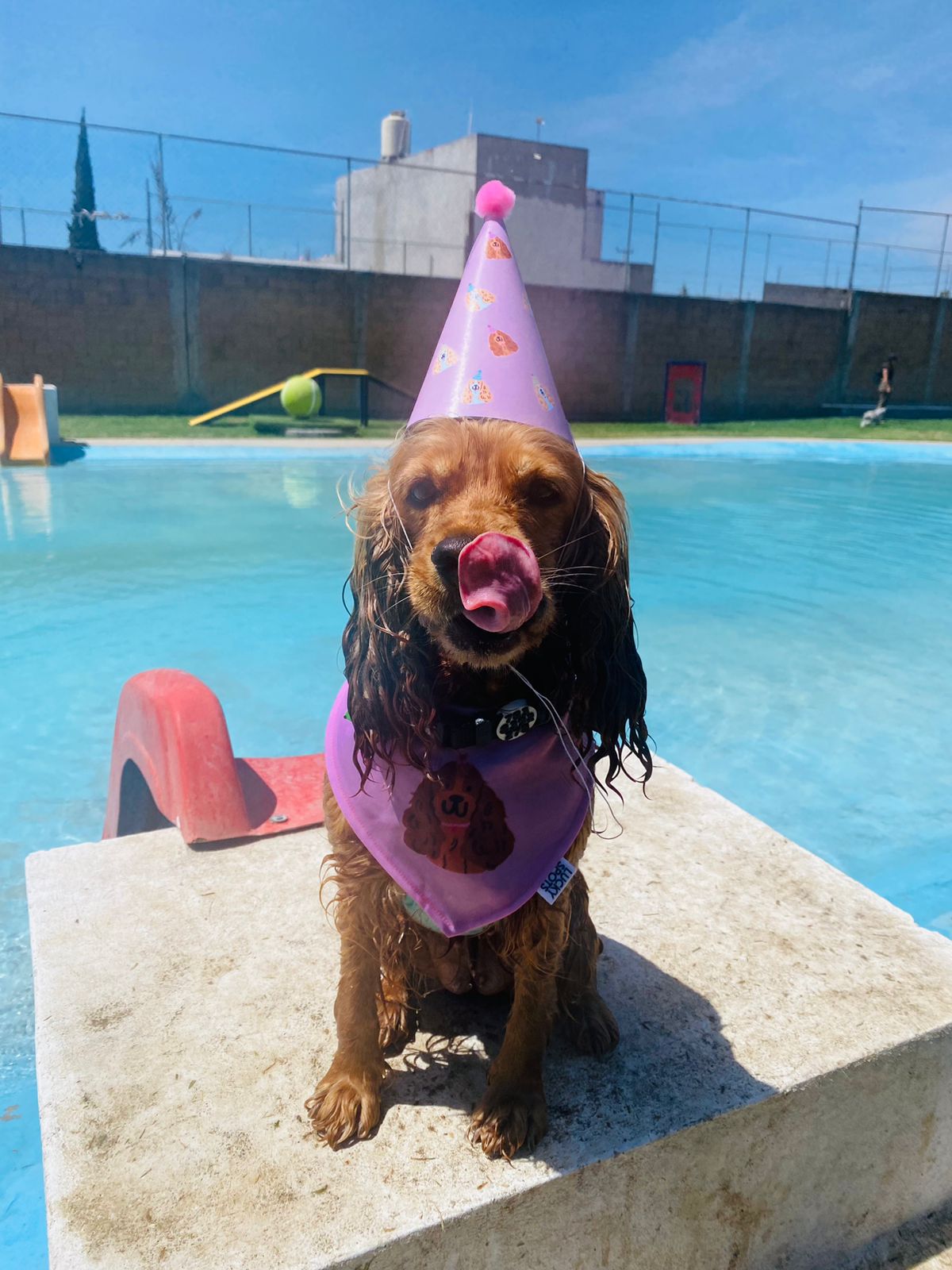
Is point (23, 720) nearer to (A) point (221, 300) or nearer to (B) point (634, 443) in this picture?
(B) point (634, 443)

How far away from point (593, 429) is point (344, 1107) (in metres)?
24.9

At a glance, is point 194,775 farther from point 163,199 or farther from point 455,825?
point 163,199

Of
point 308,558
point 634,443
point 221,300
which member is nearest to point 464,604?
point 308,558

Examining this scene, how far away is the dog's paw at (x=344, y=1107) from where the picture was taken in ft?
6.78

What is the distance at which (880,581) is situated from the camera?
37.1 feet

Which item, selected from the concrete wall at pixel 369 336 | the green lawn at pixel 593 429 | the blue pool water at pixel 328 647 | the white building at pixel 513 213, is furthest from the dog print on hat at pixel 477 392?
the white building at pixel 513 213

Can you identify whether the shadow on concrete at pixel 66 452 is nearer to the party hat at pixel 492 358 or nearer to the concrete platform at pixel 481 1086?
the concrete platform at pixel 481 1086

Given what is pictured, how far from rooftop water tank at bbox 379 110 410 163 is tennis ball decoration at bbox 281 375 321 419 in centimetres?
2884

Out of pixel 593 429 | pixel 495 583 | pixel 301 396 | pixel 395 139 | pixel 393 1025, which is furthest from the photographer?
pixel 395 139

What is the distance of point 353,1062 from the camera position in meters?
2.16

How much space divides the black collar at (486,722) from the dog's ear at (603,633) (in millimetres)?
114

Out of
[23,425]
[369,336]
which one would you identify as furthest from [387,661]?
[369,336]

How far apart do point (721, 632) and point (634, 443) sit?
1356cm

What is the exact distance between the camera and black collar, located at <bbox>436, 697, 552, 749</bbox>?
2094 mm
